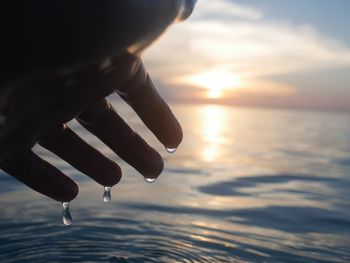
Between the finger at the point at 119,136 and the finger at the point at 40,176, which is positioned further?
the finger at the point at 40,176

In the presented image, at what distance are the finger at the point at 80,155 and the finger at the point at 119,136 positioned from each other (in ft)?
0.49

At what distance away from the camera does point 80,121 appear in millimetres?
1785

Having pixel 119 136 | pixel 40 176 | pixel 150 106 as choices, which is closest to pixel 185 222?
pixel 40 176

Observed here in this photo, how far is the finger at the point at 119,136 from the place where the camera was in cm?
176

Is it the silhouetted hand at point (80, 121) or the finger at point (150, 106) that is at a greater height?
the finger at point (150, 106)

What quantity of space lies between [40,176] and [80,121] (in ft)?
1.45

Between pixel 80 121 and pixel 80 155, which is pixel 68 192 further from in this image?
pixel 80 121

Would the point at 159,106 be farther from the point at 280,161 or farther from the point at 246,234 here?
the point at 280,161

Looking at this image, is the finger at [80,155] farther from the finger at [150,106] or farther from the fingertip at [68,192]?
the finger at [150,106]

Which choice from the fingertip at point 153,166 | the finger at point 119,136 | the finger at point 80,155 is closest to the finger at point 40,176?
the finger at point 80,155

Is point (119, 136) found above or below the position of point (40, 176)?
above

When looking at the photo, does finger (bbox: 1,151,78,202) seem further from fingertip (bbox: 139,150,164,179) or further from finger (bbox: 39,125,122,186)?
fingertip (bbox: 139,150,164,179)

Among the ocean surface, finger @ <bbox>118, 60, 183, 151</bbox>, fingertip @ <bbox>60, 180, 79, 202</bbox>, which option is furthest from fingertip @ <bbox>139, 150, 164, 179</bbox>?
the ocean surface

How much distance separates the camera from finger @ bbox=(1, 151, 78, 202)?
1924 mm
